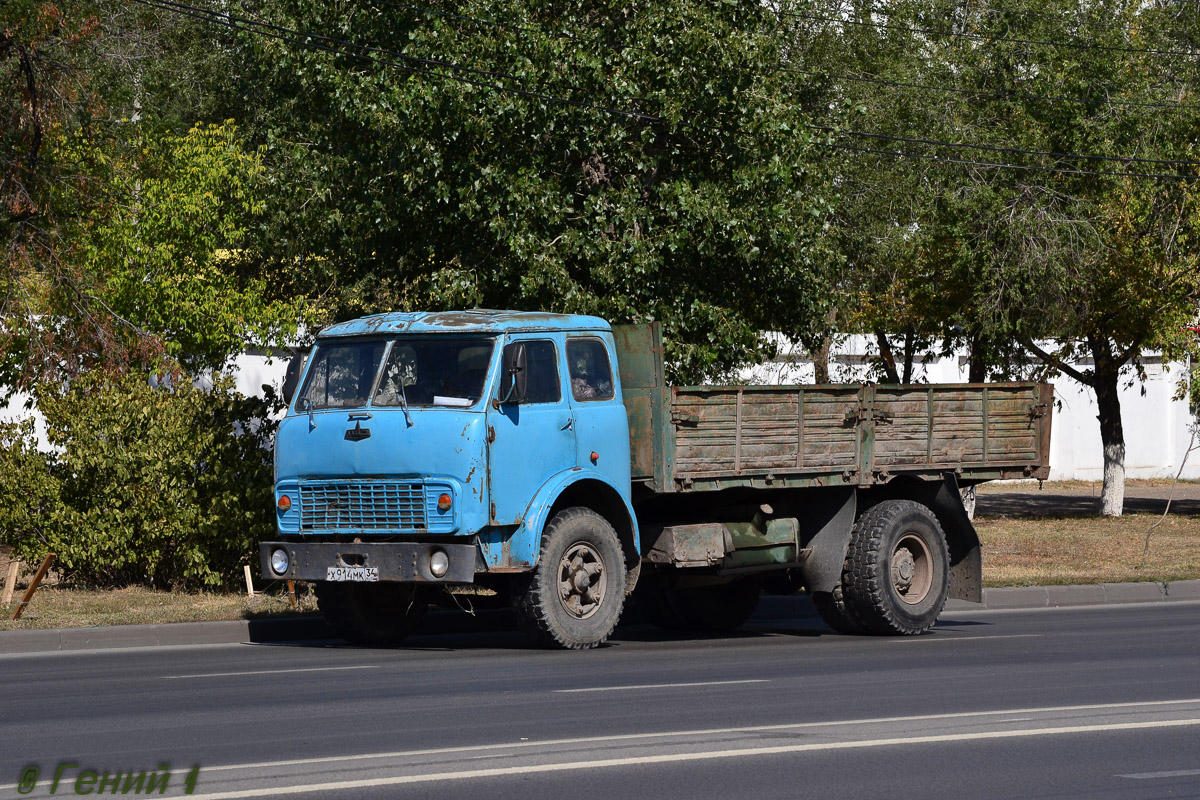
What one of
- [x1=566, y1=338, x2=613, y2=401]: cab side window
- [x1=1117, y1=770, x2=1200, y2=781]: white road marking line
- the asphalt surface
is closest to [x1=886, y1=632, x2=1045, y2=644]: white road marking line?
[x1=566, y1=338, x2=613, y2=401]: cab side window

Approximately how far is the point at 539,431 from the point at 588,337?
110 cm

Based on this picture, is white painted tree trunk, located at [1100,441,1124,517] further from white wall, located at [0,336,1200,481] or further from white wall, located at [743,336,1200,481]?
white wall, located at [743,336,1200,481]

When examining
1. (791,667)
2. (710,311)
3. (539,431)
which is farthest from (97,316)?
(791,667)

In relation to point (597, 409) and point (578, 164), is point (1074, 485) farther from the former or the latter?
point (597, 409)

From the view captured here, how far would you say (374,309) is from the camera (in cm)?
2181

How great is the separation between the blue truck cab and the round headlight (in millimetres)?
11

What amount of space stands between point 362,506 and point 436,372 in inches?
46.5

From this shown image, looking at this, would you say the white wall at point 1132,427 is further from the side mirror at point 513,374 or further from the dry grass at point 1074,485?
the side mirror at point 513,374

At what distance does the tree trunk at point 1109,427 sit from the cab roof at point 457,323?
787 inches

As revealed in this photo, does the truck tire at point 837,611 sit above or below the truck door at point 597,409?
below

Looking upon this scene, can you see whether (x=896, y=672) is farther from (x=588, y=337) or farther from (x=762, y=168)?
(x=762, y=168)

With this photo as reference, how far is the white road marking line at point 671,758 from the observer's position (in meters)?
6.57

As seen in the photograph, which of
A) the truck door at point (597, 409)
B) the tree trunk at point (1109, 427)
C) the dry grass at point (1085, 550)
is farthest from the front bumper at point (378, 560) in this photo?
the tree trunk at point (1109, 427)

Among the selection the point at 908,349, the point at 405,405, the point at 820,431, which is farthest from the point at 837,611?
the point at 908,349
